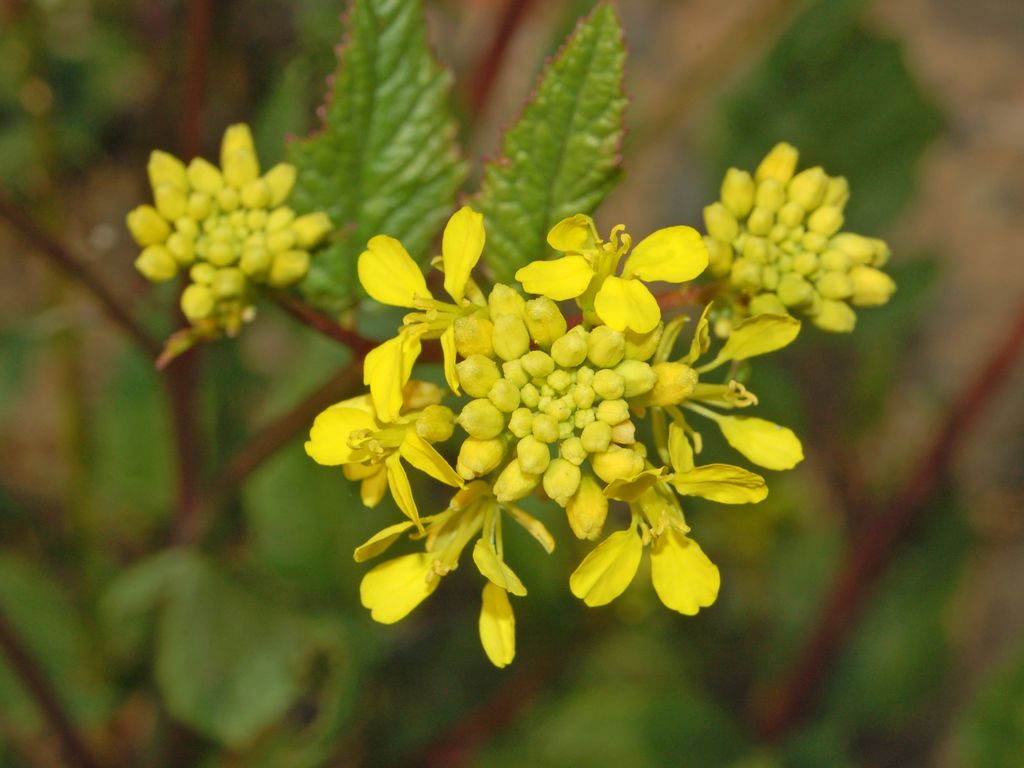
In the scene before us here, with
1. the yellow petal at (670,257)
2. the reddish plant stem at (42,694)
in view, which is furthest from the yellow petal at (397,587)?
the reddish plant stem at (42,694)

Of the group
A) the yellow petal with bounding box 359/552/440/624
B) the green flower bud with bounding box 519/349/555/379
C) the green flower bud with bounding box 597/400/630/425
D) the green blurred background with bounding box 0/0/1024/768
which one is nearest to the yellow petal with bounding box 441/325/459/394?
the green flower bud with bounding box 519/349/555/379

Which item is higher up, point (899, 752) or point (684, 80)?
point (684, 80)

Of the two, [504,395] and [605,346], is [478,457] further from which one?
[605,346]

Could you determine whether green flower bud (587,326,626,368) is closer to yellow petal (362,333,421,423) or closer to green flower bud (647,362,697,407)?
green flower bud (647,362,697,407)

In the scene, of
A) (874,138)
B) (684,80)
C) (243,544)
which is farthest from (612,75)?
(684,80)

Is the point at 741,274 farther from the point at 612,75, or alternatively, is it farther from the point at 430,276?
the point at 430,276

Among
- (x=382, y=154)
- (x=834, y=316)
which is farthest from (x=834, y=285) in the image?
(x=382, y=154)
